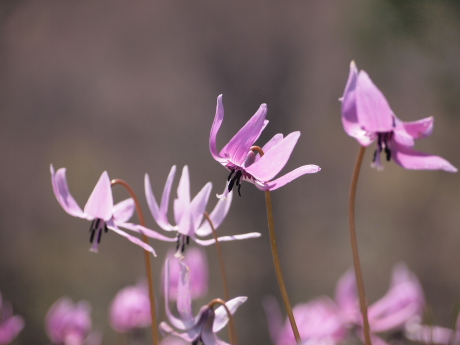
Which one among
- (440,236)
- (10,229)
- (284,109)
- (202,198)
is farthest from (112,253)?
(202,198)

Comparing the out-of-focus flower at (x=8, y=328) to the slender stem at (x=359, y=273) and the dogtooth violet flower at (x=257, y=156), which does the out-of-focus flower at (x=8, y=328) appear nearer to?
the dogtooth violet flower at (x=257, y=156)

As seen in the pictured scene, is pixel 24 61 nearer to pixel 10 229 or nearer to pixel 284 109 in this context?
pixel 10 229

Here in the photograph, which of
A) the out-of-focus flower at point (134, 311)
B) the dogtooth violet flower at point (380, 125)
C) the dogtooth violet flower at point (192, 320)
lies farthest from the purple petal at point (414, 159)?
the out-of-focus flower at point (134, 311)

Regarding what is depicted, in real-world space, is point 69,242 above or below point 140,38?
below

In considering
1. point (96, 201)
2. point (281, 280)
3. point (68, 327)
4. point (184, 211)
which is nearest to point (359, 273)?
point (281, 280)

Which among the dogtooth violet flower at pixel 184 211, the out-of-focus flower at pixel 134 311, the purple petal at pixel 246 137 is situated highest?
the purple petal at pixel 246 137

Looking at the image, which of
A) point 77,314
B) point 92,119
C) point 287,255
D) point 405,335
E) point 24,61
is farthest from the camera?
point 24,61

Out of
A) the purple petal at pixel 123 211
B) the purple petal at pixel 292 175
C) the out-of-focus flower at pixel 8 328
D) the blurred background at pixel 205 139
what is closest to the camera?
the purple petal at pixel 292 175
